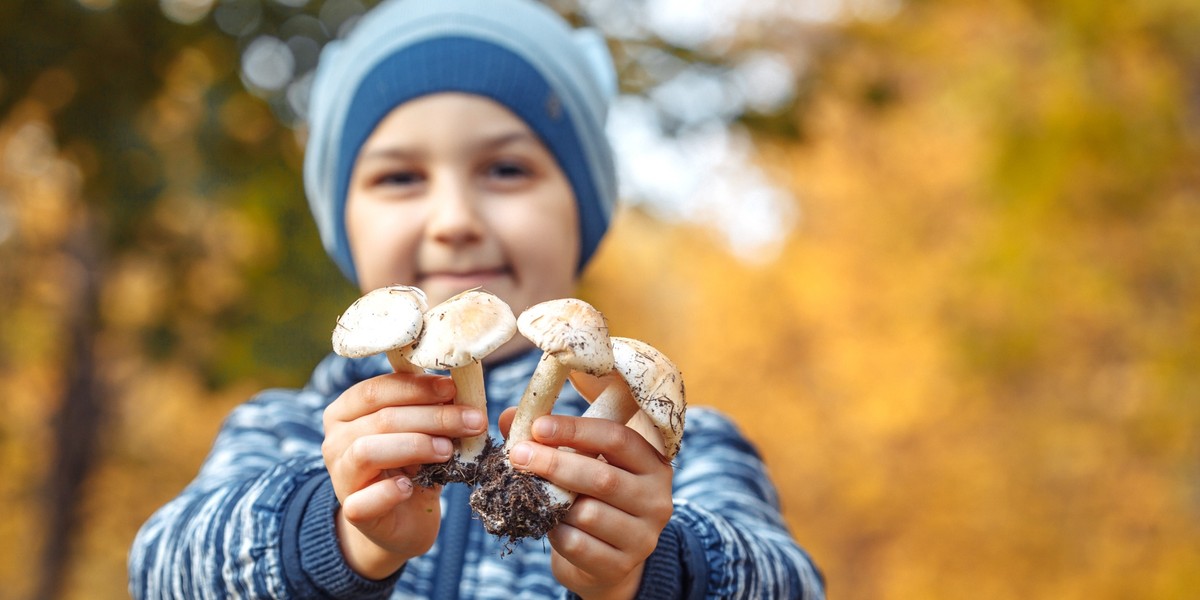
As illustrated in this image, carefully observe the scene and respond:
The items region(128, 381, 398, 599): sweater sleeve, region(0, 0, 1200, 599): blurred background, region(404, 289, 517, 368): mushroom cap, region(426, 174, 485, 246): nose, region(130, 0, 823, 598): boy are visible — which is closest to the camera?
region(404, 289, 517, 368): mushroom cap

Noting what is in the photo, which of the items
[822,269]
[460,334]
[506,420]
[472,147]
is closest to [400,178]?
[472,147]

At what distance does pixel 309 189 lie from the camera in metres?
2.43

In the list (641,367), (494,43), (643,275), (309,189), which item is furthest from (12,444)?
(643,275)

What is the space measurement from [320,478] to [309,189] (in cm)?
119

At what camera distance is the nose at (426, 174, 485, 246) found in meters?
1.72

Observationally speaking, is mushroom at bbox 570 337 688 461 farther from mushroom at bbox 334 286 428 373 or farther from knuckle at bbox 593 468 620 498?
mushroom at bbox 334 286 428 373

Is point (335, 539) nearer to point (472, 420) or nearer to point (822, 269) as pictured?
point (472, 420)

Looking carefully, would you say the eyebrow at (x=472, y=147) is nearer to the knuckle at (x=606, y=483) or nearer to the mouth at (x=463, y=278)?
the mouth at (x=463, y=278)

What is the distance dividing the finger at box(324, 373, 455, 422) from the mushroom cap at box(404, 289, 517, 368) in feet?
0.21

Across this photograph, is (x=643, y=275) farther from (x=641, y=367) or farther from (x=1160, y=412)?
(x=641, y=367)

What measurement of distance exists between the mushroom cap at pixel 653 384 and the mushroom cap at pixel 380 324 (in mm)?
241

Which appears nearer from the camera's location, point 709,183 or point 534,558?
point 534,558

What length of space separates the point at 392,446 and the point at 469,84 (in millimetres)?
947

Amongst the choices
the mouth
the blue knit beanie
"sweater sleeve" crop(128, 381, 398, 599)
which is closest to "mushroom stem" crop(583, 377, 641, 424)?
"sweater sleeve" crop(128, 381, 398, 599)
